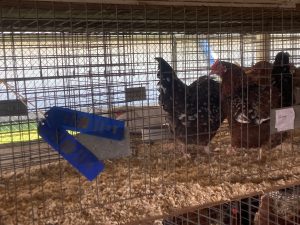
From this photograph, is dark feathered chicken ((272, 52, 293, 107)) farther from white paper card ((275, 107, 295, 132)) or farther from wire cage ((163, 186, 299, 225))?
wire cage ((163, 186, 299, 225))

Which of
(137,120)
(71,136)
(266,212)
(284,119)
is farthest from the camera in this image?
(266,212)

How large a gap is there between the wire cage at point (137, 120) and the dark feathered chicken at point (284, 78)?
0.06 feet

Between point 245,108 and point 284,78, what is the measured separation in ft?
1.12

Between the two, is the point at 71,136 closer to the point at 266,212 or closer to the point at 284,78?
the point at 284,78

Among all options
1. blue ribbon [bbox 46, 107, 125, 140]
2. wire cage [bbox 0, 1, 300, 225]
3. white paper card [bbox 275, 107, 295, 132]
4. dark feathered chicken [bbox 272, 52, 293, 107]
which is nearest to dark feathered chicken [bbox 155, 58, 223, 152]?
wire cage [bbox 0, 1, 300, 225]

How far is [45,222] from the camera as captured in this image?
109 cm

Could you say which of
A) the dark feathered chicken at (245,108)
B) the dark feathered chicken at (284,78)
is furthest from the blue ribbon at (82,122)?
the dark feathered chicken at (284,78)

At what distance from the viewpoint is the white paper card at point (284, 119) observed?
4.65 ft

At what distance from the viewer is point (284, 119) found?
1432mm

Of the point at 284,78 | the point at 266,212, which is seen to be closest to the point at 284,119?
the point at 284,78

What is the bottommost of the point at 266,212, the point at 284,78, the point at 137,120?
the point at 266,212

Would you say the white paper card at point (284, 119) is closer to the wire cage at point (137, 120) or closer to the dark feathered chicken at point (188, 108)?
the wire cage at point (137, 120)

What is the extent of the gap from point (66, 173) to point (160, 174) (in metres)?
0.44

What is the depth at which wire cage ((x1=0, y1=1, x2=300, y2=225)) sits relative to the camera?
1217mm
